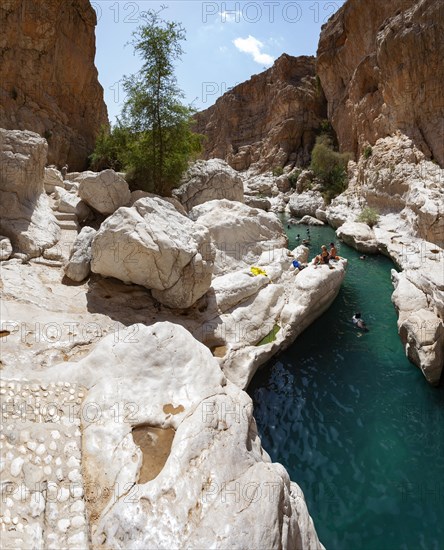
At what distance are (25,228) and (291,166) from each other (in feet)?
163

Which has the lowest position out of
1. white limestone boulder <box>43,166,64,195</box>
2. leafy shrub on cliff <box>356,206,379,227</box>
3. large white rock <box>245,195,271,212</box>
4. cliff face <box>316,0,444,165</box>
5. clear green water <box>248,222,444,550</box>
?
clear green water <box>248,222,444,550</box>

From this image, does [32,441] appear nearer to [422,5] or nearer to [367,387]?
[367,387]

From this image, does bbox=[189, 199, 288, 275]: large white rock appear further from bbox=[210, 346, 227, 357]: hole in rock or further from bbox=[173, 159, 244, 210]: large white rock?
bbox=[210, 346, 227, 357]: hole in rock

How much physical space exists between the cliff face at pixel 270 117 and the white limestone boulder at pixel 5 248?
51480 mm

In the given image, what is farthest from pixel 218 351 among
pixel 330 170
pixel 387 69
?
pixel 330 170

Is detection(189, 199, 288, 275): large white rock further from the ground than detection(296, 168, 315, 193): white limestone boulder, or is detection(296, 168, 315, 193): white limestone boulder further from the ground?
detection(296, 168, 315, 193): white limestone boulder

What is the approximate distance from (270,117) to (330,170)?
2656 cm

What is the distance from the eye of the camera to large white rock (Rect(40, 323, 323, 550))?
3561 millimetres

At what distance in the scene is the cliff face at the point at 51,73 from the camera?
75.6 feet

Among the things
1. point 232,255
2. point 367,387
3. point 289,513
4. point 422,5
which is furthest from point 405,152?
point 289,513

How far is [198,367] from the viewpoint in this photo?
5.80m

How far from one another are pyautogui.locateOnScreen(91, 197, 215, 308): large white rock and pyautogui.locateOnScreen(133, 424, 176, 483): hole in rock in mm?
5158

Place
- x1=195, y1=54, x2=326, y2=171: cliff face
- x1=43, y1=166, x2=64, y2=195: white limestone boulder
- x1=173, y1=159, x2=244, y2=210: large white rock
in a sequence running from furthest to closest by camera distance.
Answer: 1. x1=195, y1=54, x2=326, y2=171: cliff face
2. x1=173, y1=159, x2=244, y2=210: large white rock
3. x1=43, y1=166, x2=64, y2=195: white limestone boulder

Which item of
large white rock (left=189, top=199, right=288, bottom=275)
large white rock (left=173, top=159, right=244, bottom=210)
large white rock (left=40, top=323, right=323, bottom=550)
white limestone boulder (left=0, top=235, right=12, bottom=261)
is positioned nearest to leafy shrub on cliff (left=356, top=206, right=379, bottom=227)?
large white rock (left=173, top=159, right=244, bottom=210)
